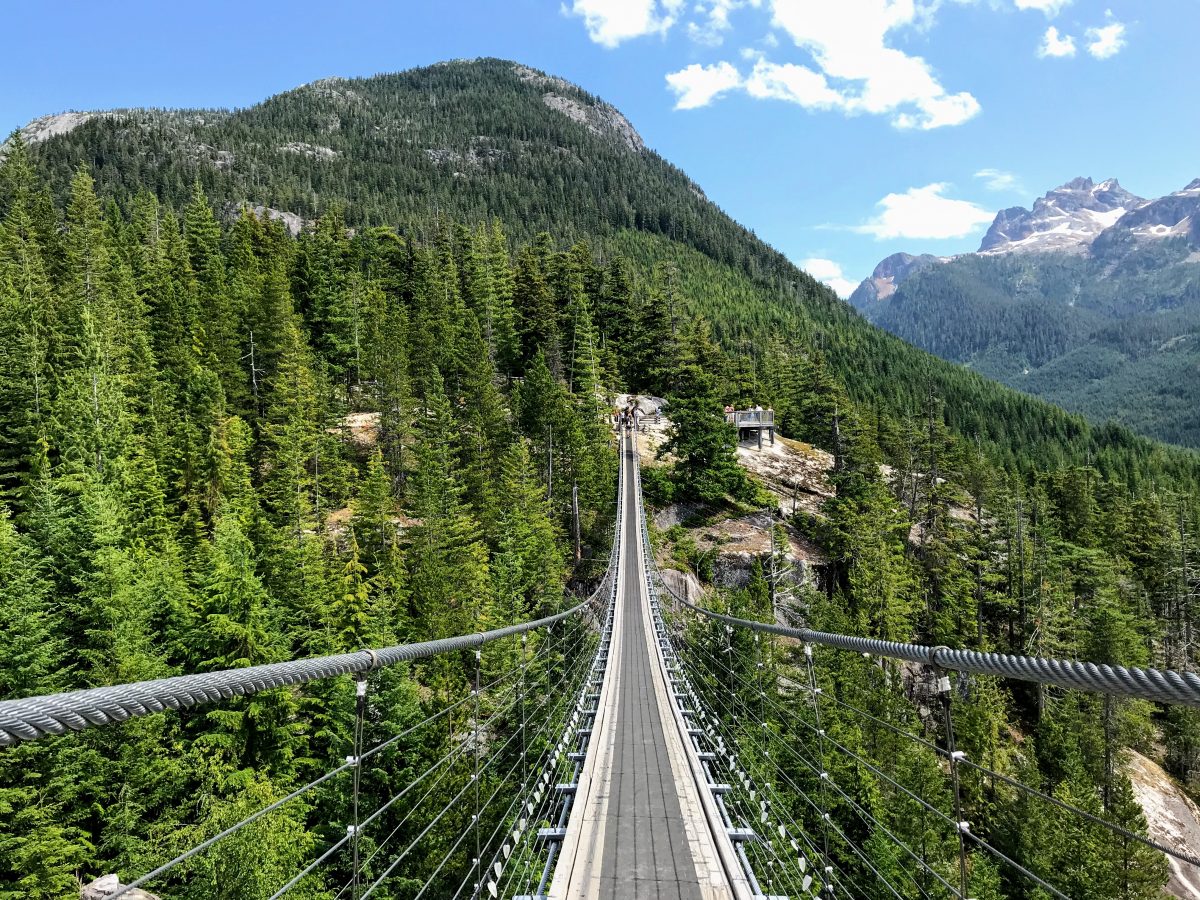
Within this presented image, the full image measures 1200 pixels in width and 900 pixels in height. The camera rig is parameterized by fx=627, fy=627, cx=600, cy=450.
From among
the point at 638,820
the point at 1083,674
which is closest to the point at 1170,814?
the point at 638,820

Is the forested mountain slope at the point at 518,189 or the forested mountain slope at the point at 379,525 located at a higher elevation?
the forested mountain slope at the point at 518,189

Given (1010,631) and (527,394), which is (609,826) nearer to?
(527,394)

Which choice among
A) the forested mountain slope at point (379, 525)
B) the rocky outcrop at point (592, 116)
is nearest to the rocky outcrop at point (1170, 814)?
the forested mountain slope at point (379, 525)

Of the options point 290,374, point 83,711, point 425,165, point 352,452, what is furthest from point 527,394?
point 425,165

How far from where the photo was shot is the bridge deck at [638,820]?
468cm

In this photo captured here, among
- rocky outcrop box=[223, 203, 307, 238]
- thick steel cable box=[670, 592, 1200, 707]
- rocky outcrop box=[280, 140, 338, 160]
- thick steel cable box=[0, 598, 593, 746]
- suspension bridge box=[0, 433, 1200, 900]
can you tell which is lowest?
suspension bridge box=[0, 433, 1200, 900]

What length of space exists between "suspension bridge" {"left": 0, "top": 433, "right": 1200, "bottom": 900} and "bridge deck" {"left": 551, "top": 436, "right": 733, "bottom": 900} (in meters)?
0.02

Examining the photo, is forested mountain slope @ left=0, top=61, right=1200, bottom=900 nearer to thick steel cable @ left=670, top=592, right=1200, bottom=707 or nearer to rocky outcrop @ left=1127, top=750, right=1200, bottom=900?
rocky outcrop @ left=1127, top=750, right=1200, bottom=900

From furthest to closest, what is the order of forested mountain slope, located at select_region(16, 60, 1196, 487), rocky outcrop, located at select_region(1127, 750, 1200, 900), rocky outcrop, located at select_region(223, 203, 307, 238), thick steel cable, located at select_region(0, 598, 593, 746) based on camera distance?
rocky outcrop, located at select_region(223, 203, 307, 238) → forested mountain slope, located at select_region(16, 60, 1196, 487) → rocky outcrop, located at select_region(1127, 750, 1200, 900) → thick steel cable, located at select_region(0, 598, 593, 746)

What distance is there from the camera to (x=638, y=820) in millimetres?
5715

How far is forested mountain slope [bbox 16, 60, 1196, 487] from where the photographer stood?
259 feet

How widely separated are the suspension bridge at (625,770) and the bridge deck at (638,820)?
2 cm

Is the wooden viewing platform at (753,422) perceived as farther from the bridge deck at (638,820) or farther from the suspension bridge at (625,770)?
the bridge deck at (638,820)

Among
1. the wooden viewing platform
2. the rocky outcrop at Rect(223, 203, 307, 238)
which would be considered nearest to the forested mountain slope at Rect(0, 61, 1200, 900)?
the wooden viewing platform
